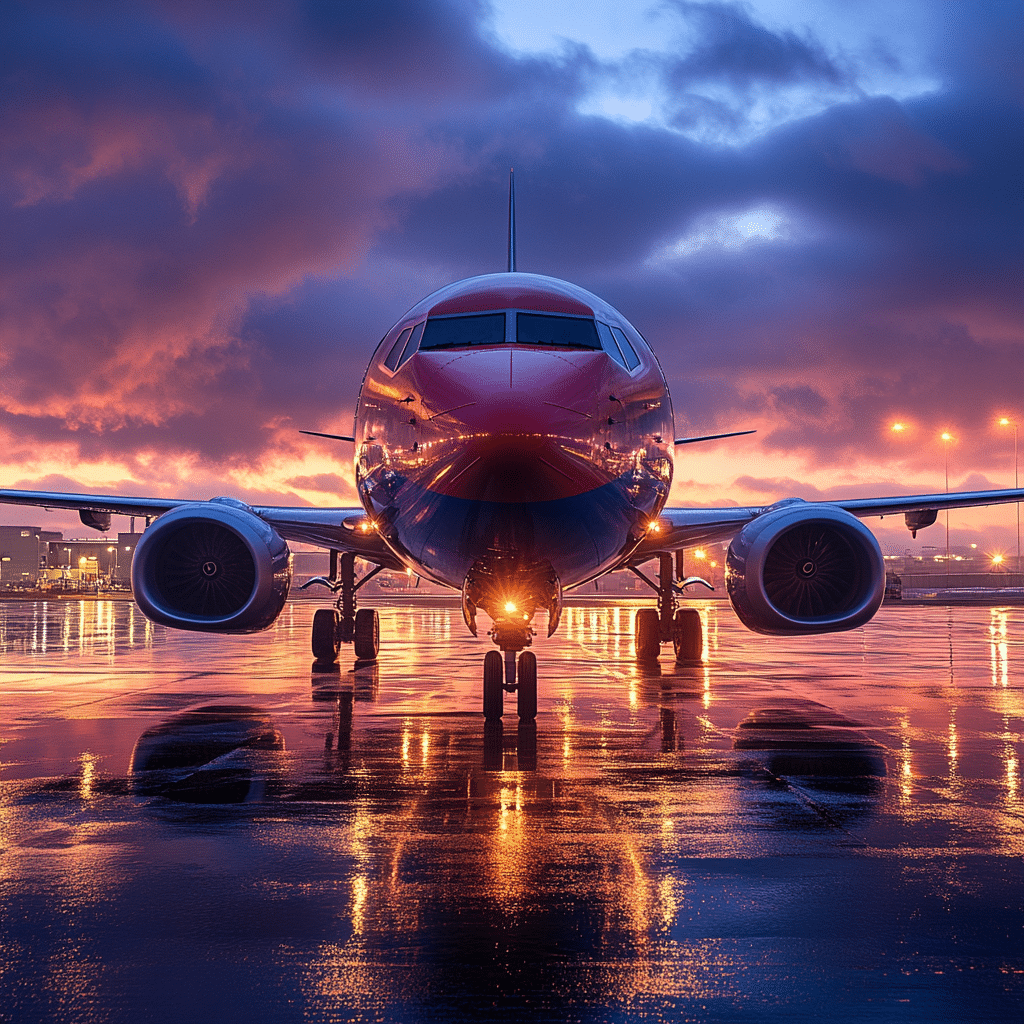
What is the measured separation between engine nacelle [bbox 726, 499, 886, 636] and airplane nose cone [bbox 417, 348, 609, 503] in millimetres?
3835

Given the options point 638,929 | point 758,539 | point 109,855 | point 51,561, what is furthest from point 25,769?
point 51,561

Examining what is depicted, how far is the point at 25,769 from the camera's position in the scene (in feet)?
27.0

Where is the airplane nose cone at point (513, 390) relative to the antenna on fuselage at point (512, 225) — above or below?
below

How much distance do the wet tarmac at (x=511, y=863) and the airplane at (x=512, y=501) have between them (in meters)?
1.31

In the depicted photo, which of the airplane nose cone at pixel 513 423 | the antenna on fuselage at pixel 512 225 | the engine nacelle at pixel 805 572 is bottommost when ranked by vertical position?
the engine nacelle at pixel 805 572

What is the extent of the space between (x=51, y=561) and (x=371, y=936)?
15319 cm

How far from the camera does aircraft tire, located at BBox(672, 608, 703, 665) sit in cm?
1853

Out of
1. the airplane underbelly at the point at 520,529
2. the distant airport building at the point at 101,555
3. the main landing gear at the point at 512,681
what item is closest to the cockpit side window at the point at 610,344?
the airplane underbelly at the point at 520,529

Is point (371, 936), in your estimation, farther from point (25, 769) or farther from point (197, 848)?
point (25, 769)

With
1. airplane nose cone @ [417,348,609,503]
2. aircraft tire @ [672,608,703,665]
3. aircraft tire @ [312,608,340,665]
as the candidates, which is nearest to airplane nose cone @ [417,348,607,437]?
airplane nose cone @ [417,348,609,503]

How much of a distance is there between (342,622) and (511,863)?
12.9 meters

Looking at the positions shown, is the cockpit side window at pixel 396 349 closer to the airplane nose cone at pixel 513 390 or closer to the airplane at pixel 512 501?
the airplane at pixel 512 501

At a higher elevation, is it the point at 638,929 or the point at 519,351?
the point at 519,351

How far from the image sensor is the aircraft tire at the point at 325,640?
1739 cm
